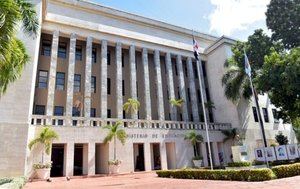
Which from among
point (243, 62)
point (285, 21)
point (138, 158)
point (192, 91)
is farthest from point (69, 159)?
point (285, 21)

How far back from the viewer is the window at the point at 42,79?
25922 millimetres

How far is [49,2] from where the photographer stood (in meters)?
26.9

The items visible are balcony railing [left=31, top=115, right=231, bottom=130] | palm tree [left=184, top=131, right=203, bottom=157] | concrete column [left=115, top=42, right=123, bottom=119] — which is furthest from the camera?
concrete column [left=115, top=42, right=123, bottom=119]

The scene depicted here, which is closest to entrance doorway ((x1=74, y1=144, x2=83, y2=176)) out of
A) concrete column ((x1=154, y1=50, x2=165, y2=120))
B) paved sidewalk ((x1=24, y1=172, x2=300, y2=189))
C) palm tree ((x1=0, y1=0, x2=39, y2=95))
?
paved sidewalk ((x1=24, y1=172, x2=300, y2=189))

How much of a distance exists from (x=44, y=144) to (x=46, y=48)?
12863 millimetres

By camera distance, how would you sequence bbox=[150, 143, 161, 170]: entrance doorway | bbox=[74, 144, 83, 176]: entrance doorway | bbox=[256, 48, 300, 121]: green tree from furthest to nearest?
bbox=[150, 143, 161, 170]: entrance doorway < bbox=[74, 144, 83, 176]: entrance doorway < bbox=[256, 48, 300, 121]: green tree

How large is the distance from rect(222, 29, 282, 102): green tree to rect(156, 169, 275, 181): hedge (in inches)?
582

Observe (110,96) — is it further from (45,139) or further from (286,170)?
(286,170)

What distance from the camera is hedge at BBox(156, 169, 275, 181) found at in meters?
11.4

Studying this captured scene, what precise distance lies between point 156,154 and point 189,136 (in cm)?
555

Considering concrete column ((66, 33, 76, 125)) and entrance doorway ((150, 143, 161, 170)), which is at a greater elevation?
concrete column ((66, 33, 76, 125))

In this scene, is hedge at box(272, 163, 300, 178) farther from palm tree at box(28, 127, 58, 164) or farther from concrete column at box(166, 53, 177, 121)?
concrete column at box(166, 53, 177, 121)

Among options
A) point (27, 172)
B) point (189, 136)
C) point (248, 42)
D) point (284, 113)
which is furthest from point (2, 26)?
point (284, 113)

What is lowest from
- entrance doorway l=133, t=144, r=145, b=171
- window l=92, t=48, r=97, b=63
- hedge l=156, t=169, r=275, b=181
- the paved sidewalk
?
the paved sidewalk
